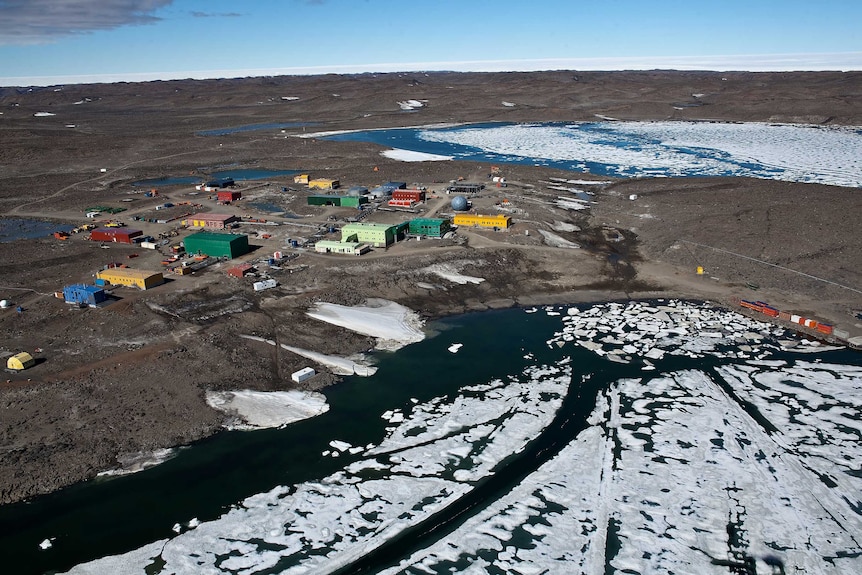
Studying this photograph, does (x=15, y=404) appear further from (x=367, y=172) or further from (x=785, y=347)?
(x=367, y=172)

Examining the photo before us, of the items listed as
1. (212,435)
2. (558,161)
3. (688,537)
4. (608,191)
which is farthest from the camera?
(558,161)

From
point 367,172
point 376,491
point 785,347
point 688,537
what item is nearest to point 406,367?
point 376,491

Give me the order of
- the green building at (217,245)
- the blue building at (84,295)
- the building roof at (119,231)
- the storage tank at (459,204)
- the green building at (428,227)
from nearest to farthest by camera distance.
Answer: the blue building at (84,295)
the green building at (217,245)
the building roof at (119,231)
the green building at (428,227)
the storage tank at (459,204)

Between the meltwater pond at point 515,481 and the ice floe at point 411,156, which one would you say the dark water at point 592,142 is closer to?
the ice floe at point 411,156

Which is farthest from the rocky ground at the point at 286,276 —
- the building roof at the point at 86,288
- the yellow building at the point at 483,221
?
the yellow building at the point at 483,221

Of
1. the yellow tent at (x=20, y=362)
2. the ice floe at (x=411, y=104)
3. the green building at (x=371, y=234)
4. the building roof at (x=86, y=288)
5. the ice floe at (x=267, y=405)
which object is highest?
the ice floe at (x=411, y=104)

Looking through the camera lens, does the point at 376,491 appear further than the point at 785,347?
No

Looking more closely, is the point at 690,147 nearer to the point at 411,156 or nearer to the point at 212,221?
the point at 411,156
